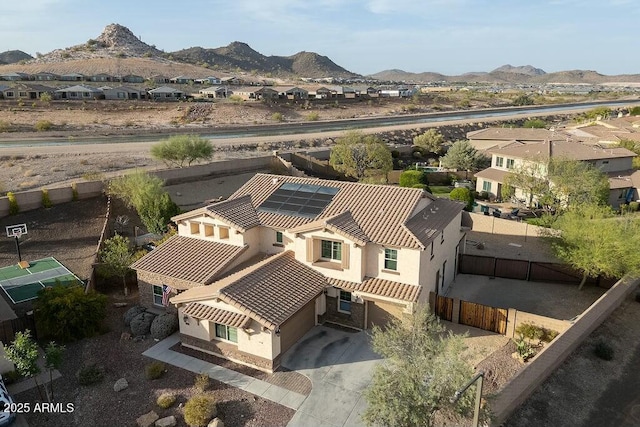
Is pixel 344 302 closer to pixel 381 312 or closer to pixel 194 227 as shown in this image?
pixel 381 312

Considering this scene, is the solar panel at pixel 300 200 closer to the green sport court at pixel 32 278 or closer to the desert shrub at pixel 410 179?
the green sport court at pixel 32 278

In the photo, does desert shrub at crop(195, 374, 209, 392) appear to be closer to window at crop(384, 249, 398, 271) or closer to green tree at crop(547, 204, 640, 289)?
window at crop(384, 249, 398, 271)

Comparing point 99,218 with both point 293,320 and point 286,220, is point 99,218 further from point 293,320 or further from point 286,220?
point 293,320

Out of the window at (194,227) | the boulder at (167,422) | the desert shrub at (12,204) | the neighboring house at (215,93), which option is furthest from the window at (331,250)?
the neighboring house at (215,93)

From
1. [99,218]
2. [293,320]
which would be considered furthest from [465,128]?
[293,320]

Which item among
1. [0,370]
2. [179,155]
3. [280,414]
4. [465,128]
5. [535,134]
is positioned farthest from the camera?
[465,128]

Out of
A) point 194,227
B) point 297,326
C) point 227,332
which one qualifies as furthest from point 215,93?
point 227,332
